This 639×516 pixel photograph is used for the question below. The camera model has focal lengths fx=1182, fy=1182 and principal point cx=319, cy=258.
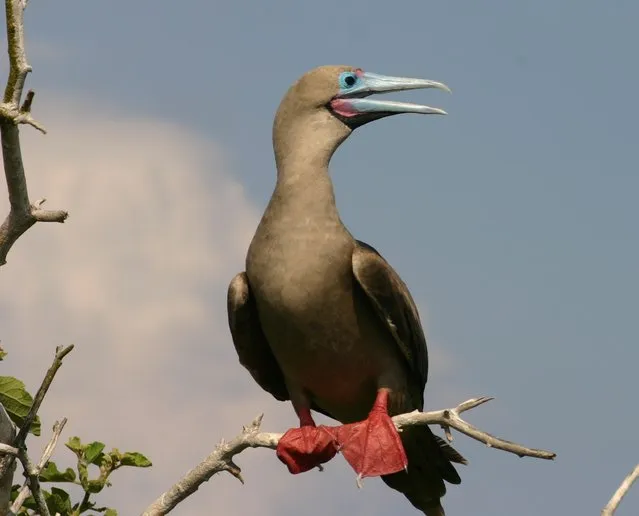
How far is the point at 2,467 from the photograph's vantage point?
20.0 ft

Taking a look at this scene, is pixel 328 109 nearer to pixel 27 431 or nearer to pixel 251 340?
pixel 251 340

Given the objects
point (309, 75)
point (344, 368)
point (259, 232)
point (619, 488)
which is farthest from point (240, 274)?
point (619, 488)

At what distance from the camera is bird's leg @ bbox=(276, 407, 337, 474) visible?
6.66 m

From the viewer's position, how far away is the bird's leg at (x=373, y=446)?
6.53 metres

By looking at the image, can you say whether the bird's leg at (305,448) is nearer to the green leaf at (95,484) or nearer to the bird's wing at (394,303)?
the bird's wing at (394,303)

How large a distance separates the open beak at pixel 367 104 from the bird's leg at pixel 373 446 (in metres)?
1.78

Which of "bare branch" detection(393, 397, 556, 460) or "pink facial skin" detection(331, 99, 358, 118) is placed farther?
"pink facial skin" detection(331, 99, 358, 118)

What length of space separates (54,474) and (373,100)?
289 cm

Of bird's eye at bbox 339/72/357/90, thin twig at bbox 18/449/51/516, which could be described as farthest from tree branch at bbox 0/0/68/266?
bird's eye at bbox 339/72/357/90

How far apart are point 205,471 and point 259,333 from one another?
1.26 m

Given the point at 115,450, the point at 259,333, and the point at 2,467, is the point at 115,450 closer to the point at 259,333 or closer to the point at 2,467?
the point at 2,467

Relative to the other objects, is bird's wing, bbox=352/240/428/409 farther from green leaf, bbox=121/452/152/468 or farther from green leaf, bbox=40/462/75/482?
green leaf, bbox=40/462/75/482

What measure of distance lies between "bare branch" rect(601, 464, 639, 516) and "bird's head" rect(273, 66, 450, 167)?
8.41 ft

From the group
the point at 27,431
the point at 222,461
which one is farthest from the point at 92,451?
the point at 27,431
